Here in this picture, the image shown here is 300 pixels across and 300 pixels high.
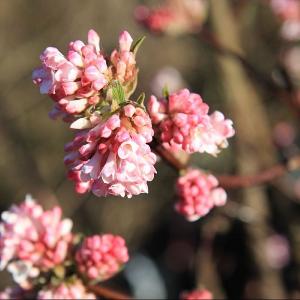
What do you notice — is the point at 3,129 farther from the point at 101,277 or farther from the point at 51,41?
the point at 101,277

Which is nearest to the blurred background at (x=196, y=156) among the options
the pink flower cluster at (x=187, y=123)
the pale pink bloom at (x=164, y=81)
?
the pale pink bloom at (x=164, y=81)

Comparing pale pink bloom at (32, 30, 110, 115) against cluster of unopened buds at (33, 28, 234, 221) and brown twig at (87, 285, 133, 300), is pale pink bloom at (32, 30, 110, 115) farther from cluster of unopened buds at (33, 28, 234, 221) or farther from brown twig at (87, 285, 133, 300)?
brown twig at (87, 285, 133, 300)

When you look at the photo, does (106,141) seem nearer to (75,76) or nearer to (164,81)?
(75,76)

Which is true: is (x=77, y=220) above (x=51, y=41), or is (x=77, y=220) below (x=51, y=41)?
below

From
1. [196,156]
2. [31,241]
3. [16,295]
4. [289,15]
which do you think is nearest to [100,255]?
[31,241]

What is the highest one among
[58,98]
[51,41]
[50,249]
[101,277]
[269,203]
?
[51,41]

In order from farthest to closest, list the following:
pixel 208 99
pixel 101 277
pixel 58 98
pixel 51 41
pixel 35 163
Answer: pixel 51 41
pixel 208 99
pixel 35 163
pixel 101 277
pixel 58 98

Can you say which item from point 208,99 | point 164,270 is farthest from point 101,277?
point 208,99

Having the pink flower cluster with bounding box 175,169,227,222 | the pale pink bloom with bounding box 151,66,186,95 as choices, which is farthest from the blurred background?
the pink flower cluster with bounding box 175,169,227,222
